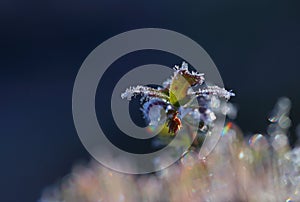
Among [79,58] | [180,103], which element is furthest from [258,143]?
[79,58]

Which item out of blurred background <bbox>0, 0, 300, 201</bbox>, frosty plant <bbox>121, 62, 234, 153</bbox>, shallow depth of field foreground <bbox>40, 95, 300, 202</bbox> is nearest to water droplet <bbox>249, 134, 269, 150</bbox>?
shallow depth of field foreground <bbox>40, 95, 300, 202</bbox>

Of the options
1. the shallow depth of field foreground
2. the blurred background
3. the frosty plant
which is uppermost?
the blurred background

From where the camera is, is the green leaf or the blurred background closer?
the green leaf

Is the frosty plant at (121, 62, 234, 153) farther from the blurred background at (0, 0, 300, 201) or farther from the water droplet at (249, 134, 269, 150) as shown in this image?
the blurred background at (0, 0, 300, 201)

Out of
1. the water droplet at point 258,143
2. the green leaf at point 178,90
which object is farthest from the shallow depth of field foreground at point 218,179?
the green leaf at point 178,90

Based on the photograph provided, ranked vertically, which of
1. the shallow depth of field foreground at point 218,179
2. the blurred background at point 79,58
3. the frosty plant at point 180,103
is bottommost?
the shallow depth of field foreground at point 218,179

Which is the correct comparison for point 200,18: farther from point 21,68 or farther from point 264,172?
point 264,172

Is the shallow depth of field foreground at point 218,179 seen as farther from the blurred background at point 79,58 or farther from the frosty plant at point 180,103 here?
the blurred background at point 79,58
